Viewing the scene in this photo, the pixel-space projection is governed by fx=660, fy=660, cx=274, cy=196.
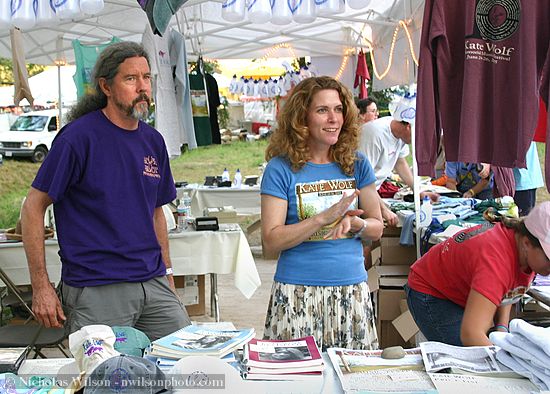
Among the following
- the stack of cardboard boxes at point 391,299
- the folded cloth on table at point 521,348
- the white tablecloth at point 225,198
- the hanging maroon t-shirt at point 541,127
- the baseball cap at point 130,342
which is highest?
the hanging maroon t-shirt at point 541,127

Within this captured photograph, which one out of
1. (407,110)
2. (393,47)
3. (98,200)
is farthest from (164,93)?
(98,200)

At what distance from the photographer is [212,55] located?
9.80 m

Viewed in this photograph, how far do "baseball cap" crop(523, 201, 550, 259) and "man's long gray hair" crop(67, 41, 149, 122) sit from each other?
173cm

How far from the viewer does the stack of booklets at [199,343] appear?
78.0 inches

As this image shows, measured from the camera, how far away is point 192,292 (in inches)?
223

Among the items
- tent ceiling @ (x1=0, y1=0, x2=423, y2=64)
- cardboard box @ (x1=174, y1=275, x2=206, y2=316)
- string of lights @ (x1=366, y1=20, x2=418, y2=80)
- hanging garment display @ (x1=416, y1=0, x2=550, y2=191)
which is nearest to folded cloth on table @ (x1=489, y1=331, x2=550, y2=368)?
hanging garment display @ (x1=416, y1=0, x2=550, y2=191)

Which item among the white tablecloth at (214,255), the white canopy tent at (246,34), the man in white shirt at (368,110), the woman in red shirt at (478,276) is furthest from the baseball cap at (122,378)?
the man in white shirt at (368,110)

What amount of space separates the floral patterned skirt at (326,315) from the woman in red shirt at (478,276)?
406 mm

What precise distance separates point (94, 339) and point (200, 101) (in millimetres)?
5731

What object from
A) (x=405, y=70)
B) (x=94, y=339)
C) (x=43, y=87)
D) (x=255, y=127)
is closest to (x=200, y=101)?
(x=405, y=70)

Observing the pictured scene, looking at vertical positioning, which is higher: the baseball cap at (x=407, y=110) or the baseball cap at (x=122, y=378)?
the baseball cap at (x=407, y=110)

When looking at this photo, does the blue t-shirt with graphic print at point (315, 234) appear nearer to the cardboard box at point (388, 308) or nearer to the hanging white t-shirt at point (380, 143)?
the cardboard box at point (388, 308)

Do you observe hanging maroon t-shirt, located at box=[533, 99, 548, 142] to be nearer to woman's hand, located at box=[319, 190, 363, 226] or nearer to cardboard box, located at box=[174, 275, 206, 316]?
woman's hand, located at box=[319, 190, 363, 226]

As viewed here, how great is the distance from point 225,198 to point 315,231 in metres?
5.47
